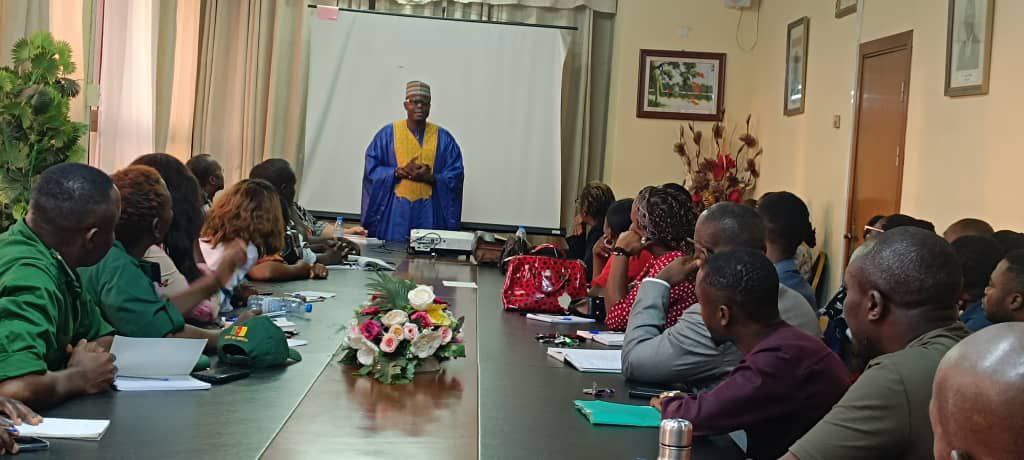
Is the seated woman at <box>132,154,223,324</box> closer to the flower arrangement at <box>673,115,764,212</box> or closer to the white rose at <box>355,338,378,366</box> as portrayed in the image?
the white rose at <box>355,338,378,366</box>

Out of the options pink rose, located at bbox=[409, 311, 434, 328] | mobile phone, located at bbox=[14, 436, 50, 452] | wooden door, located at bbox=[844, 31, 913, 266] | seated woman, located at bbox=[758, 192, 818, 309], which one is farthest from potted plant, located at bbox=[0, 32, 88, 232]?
wooden door, located at bbox=[844, 31, 913, 266]

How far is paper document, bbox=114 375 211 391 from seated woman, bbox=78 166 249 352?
1.12ft

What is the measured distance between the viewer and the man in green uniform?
2.31 m

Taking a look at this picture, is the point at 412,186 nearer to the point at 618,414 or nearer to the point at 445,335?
the point at 445,335

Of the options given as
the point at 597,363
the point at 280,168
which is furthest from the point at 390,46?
the point at 597,363

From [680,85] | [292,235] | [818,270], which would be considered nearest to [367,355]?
[292,235]

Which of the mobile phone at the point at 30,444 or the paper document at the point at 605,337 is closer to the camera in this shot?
the mobile phone at the point at 30,444

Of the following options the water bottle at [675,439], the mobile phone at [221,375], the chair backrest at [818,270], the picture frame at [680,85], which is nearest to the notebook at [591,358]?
the mobile phone at [221,375]

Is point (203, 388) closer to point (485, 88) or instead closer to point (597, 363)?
point (597, 363)

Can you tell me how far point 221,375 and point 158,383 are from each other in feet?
0.57

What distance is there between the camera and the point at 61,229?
2.48 meters

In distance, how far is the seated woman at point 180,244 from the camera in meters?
3.37

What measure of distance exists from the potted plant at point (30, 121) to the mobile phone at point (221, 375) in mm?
2122

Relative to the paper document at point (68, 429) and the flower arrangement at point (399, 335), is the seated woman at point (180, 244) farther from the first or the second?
the paper document at point (68, 429)
